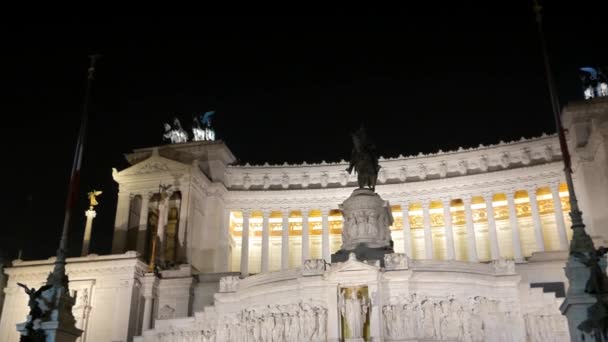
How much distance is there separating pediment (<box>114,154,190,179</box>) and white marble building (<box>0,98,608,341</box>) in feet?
0.40

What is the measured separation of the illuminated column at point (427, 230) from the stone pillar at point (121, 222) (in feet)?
107

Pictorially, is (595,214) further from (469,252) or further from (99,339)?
(99,339)

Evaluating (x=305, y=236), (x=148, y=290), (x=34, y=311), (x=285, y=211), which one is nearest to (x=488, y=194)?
(x=305, y=236)

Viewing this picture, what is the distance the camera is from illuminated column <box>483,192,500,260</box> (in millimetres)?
66812

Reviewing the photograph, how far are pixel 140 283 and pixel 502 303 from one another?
91.8 ft

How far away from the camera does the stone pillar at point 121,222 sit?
6762cm

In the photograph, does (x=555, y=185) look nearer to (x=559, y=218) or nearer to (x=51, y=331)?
(x=559, y=218)

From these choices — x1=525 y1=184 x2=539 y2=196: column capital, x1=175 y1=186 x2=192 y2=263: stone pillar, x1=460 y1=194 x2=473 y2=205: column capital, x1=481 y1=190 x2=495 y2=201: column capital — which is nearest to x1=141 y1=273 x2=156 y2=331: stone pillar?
x1=175 y1=186 x2=192 y2=263: stone pillar

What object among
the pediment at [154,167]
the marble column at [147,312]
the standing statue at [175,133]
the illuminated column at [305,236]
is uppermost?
the standing statue at [175,133]

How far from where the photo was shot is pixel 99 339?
155 ft

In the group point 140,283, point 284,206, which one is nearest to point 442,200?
point 284,206

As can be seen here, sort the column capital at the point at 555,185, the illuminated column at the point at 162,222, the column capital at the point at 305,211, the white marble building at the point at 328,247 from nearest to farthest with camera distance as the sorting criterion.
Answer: the white marble building at the point at 328,247
the illuminated column at the point at 162,222
the column capital at the point at 555,185
the column capital at the point at 305,211

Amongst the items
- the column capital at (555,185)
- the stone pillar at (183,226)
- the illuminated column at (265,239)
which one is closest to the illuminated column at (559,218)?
the column capital at (555,185)

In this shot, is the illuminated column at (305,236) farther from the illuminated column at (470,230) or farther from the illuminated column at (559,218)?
the illuminated column at (559,218)
